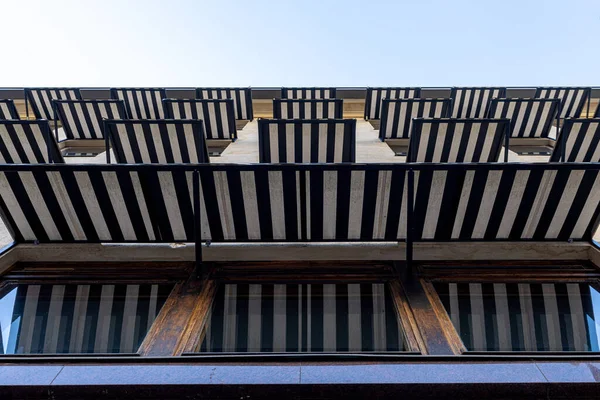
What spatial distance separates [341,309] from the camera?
3.07 meters

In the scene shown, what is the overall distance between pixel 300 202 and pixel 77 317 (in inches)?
73.0

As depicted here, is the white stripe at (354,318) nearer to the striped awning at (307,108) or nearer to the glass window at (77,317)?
the glass window at (77,317)

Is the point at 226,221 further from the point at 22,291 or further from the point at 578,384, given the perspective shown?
the point at 578,384

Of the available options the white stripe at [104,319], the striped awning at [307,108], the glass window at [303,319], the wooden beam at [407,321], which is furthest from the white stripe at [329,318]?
the striped awning at [307,108]

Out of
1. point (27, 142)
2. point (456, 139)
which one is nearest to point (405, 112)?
point (456, 139)

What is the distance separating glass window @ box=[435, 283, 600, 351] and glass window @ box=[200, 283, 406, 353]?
48 cm

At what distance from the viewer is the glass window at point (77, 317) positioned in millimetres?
2607

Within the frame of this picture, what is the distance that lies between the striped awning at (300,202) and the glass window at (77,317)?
0.48 meters

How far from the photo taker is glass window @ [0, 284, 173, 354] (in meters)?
2.61

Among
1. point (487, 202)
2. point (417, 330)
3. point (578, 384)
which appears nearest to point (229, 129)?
point (487, 202)

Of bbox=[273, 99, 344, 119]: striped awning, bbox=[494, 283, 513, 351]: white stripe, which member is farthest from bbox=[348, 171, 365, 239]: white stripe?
bbox=[273, 99, 344, 119]: striped awning

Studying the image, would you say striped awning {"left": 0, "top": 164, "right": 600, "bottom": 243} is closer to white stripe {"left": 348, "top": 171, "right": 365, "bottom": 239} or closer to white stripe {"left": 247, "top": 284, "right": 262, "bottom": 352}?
white stripe {"left": 348, "top": 171, "right": 365, "bottom": 239}

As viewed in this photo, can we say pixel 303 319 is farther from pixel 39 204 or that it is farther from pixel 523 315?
pixel 39 204

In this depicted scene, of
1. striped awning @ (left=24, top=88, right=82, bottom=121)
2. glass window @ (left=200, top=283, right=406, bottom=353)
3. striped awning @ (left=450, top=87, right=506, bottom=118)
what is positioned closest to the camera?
glass window @ (left=200, top=283, right=406, bottom=353)
